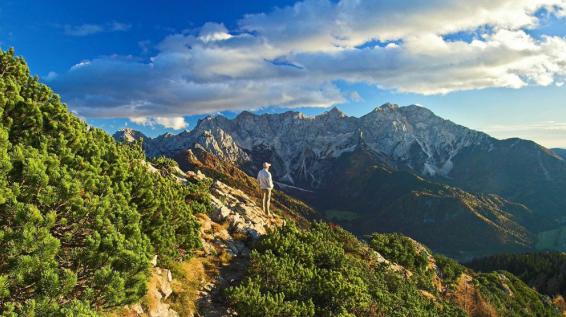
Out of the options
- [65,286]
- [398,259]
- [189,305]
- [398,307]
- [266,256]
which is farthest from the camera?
[398,259]

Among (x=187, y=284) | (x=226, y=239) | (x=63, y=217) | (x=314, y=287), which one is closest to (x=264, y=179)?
(x=226, y=239)

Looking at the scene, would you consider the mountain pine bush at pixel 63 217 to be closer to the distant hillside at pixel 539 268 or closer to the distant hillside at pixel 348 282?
the distant hillside at pixel 348 282

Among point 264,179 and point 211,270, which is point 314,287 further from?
point 264,179

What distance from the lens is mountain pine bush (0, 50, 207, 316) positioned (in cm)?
1085

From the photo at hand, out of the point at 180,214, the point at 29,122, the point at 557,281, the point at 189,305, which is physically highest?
the point at 29,122

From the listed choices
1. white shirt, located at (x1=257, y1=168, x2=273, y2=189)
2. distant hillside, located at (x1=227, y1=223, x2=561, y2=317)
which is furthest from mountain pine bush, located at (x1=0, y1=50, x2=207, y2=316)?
white shirt, located at (x1=257, y1=168, x2=273, y2=189)

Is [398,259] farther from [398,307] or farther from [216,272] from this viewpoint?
[216,272]

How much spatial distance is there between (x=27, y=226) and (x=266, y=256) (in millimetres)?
11549

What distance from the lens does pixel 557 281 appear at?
100812 mm

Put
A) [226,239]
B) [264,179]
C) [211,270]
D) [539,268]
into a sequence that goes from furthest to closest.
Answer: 1. [539,268]
2. [264,179]
3. [226,239]
4. [211,270]

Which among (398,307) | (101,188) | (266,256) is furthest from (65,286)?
(398,307)

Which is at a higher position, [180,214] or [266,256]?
[180,214]

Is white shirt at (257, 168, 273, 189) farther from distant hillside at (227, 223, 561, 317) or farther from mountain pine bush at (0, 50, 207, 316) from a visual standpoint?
mountain pine bush at (0, 50, 207, 316)

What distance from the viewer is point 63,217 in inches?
524
